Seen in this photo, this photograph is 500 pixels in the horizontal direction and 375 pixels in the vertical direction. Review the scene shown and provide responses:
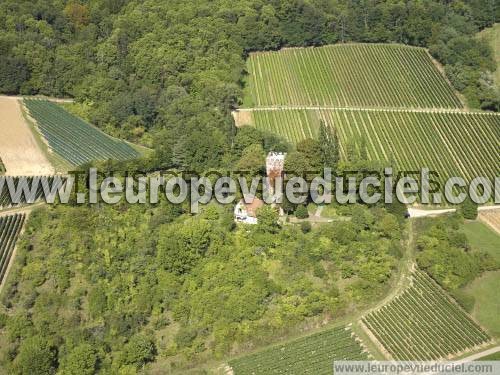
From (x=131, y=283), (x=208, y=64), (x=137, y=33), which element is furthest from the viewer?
(x=137, y=33)

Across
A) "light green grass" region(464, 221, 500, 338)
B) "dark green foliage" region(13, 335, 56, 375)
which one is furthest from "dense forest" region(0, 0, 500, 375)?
"light green grass" region(464, 221, 500, 338)

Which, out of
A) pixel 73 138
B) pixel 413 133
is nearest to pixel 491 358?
pixel 413 133

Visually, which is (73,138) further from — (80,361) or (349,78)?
(349,78)

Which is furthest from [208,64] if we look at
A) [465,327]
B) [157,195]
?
[465,327]

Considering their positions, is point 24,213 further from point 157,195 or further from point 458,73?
point 458,73

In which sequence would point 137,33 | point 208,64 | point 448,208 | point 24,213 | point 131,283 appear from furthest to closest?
point 137,33 → point 208,64 → point 448,208 → point 24,213 → point 131,283

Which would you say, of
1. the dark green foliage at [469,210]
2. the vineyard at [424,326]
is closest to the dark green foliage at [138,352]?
the vineyard at [424,326]

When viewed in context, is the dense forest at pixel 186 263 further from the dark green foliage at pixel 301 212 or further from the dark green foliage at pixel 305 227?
the dark green foliage at pixel 305 227

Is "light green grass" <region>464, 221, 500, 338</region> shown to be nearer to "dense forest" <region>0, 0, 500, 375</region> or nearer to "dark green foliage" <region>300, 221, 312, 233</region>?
"dense forest" <region>0, 0, 500, 375</region>
